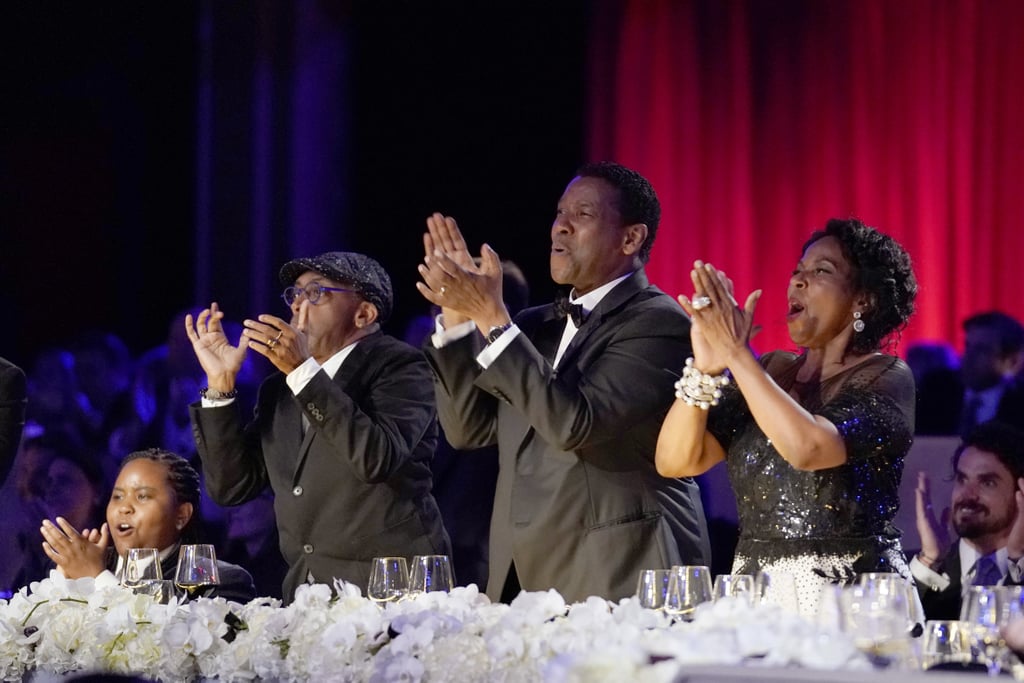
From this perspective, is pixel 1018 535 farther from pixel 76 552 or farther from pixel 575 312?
pixel 76 552

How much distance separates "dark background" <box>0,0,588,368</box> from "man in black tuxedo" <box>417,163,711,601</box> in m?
5.28

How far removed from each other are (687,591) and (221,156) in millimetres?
7342

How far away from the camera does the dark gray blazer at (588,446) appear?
11.0 ft

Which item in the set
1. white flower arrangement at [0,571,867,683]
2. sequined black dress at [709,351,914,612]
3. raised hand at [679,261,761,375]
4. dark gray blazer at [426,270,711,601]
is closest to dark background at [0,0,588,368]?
dark gray blazer at [426,270,711,601]

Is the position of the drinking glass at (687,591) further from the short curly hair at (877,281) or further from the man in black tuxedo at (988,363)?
the man in black tuxedo at (988,363)

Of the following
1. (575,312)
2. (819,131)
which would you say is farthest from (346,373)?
(819,131)

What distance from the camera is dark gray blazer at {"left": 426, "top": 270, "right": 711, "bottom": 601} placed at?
335 centimetres

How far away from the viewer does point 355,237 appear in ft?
30.1

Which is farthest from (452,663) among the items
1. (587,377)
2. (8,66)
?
(8,66)

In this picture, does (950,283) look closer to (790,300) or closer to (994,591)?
(790,300)

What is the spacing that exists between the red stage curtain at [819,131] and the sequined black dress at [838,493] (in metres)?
6.52

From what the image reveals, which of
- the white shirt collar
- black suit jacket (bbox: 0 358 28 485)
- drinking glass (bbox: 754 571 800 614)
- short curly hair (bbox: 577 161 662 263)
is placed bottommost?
drinking glass (bbox: 754 571 800 614)

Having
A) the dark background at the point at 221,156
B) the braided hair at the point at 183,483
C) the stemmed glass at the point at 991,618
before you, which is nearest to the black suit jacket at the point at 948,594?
the stemmed glass at the point at 991,618

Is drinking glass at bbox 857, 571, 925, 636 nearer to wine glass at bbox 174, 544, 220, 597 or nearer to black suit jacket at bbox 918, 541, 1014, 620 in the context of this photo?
wine glass at bbox 174, 544, 220, 597
